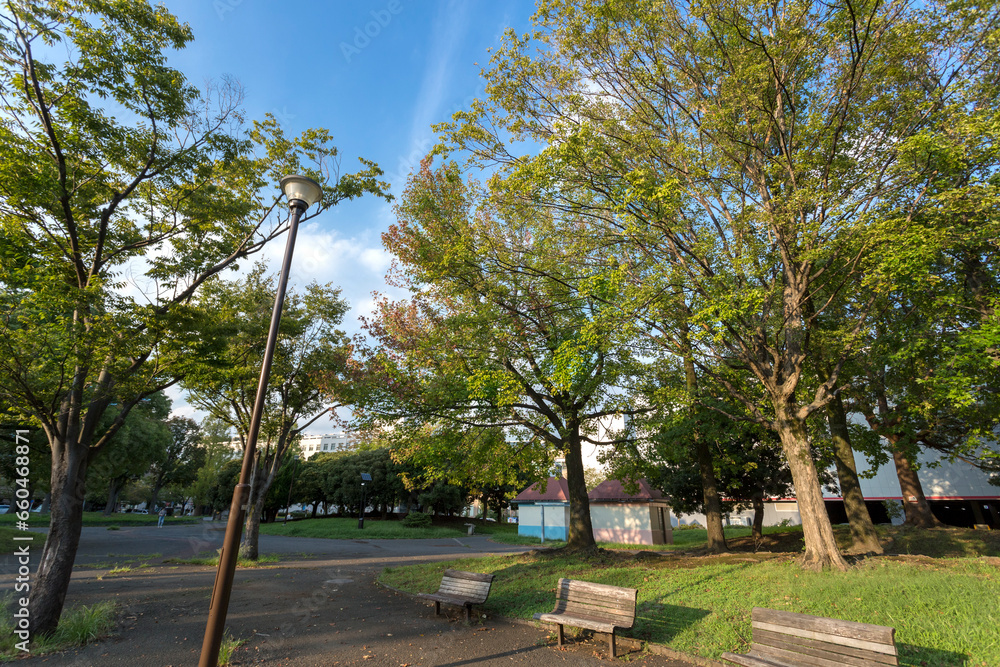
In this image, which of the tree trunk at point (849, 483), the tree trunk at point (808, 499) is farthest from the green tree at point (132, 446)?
the tree trunk at point (849, 483)

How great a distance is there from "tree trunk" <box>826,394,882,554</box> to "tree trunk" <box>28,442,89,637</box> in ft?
60.5

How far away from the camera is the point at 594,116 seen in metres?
11.5

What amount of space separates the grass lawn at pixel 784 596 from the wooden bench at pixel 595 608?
2.20ft

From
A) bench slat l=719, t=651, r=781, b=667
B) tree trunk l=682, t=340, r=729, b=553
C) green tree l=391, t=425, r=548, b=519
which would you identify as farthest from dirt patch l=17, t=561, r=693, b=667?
tree trunk l=682, t=340, r=729, b=553

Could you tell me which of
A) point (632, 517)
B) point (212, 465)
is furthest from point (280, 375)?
point (212, 465)

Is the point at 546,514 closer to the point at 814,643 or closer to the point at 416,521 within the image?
the point at 416,521

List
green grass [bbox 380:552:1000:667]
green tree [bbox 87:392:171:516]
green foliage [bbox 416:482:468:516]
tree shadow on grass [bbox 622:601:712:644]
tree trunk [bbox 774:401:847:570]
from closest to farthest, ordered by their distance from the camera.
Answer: green grass [bbox 380:552:1000:667], tree shadow on grass [bbox 622:601:712:644], tree trunk [bbox 774:401:847:570], green tree [bbox 87:392:171:516], green foliage [bbox 416:482:468:516]

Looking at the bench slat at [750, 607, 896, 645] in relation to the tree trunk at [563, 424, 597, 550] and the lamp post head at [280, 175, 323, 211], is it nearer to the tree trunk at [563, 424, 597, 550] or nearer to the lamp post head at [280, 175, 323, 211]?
the lamp post head at [280, 175, 323, 211]

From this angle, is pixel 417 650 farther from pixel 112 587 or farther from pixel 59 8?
pixel 59 8

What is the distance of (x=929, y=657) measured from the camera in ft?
18.1

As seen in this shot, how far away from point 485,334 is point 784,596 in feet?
30.0

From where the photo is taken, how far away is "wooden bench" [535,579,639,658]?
6543 mm

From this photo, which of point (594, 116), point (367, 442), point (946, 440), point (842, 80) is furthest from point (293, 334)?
point (946, 440)

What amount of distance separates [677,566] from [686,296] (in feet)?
22.7
